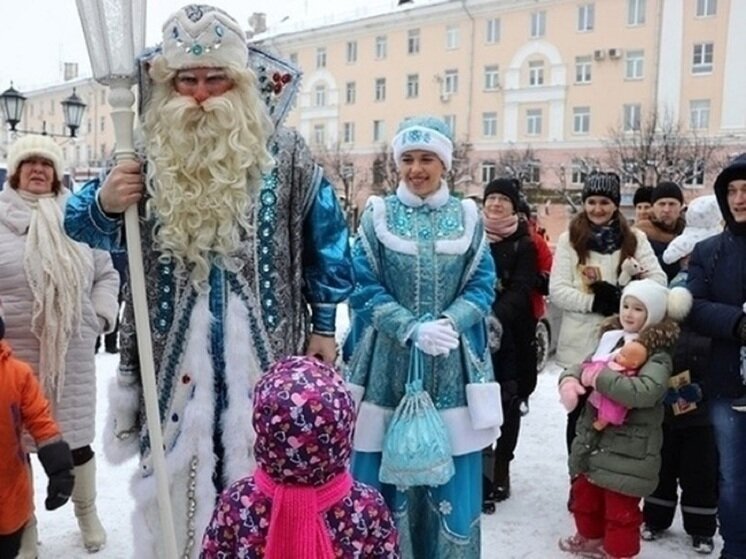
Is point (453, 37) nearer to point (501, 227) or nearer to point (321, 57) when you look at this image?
point (321, 57)

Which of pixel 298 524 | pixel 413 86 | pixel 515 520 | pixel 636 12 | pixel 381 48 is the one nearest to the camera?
pixel 298 524

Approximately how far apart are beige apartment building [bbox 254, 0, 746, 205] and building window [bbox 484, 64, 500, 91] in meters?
0.05

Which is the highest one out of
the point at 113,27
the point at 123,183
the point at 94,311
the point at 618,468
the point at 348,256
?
the point at 113,27

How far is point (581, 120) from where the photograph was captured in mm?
36250

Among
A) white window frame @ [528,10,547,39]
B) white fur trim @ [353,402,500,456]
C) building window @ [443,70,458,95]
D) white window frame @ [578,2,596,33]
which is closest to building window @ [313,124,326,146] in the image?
building window @ [443,70,458,95]

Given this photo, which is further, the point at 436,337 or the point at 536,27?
the point at 536,27

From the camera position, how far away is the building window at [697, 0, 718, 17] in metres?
32.7

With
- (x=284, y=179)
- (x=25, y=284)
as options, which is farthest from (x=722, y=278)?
(x=25, y=284)

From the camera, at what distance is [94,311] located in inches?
151

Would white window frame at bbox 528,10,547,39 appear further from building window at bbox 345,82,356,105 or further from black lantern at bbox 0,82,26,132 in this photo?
black lantern at bbox 0,82,26,132

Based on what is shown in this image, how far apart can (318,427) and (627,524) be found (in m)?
2.58

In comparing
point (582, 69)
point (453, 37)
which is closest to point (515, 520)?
point (582, 69)

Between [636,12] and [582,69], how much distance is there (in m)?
3.32

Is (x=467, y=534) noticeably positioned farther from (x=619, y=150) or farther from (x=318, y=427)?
(x=619, y=150)
